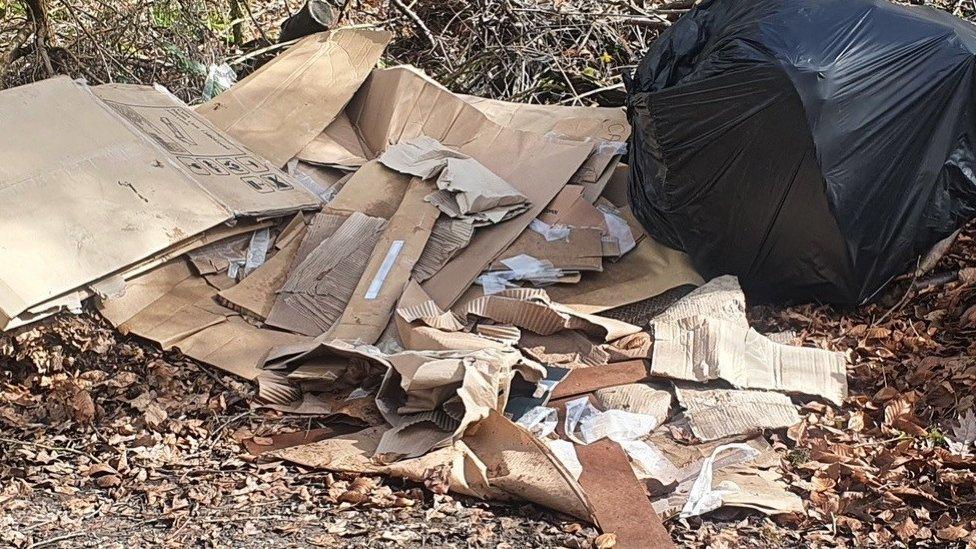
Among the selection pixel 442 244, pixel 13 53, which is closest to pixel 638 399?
pixel 442 244

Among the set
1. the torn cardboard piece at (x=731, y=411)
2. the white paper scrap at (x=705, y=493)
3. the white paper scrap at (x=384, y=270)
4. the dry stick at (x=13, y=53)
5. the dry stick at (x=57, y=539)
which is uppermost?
the dry stick at (x=13, y=53)

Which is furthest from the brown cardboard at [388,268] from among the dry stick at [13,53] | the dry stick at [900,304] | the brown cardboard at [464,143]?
the dry stick at [13,53]

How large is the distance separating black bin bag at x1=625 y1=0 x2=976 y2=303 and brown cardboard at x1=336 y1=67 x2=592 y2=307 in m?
0.59

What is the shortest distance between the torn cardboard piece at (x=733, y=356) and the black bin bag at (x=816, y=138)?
1.28 ft

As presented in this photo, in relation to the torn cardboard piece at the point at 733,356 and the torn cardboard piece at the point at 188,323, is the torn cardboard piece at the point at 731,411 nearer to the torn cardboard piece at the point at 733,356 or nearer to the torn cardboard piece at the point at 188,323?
the torn cardboard piece at the point at 733,356

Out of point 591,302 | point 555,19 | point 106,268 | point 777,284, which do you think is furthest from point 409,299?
point 555,19

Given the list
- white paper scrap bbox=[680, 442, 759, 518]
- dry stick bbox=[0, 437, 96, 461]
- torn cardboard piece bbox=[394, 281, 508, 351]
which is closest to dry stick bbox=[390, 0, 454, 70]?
torn cardboard piece bbox=[394, 281, 508, 351]

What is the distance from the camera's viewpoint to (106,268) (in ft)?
12.4

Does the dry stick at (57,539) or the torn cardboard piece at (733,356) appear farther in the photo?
the torn cardboard piece at (733,356)

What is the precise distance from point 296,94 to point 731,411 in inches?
115

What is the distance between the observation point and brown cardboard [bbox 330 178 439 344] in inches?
152

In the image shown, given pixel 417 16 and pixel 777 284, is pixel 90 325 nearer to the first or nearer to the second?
pixel 777 284

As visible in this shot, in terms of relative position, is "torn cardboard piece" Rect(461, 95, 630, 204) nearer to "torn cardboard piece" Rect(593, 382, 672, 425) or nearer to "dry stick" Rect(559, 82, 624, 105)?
"dry stick" Rect(559, 82, 624, 105)

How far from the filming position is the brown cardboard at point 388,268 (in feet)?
12.7
